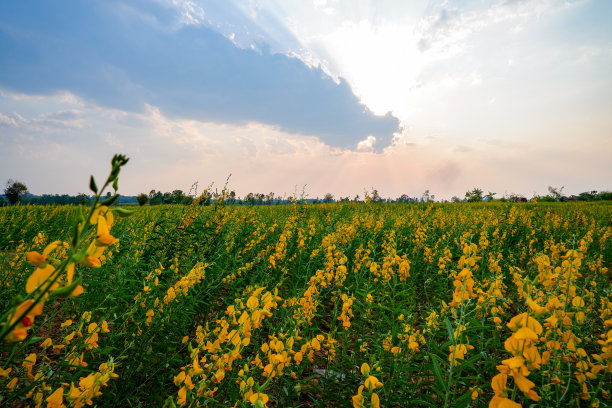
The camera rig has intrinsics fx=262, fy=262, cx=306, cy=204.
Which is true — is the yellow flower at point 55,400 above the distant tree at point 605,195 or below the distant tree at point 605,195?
below

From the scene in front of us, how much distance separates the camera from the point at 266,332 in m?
3.58

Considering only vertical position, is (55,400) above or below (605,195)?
below

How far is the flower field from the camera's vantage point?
1.22m

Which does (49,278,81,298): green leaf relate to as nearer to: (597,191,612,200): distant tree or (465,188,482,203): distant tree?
(465,188,482,203): distant tree

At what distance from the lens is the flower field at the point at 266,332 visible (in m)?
1.22

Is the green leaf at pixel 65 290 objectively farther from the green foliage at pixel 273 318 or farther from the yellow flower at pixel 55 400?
the yellow flower at pixel 55 400

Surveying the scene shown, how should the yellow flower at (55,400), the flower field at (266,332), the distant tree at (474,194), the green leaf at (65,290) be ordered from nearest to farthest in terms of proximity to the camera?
the green leaf at (65,290), the flower field at (266,332), the yellow flower at (55,400), the distant tree at (474,194)

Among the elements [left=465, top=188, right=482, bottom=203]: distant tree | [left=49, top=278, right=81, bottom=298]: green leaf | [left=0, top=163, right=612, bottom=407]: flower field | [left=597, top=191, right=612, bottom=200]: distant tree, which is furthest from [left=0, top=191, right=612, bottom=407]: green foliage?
[left=597, top=191, right=612, bottom=200]: distant tree

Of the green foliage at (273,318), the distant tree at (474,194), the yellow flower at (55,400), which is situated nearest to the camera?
the yellow flower at (55,400)

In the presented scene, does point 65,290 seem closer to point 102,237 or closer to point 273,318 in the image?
point 102,237

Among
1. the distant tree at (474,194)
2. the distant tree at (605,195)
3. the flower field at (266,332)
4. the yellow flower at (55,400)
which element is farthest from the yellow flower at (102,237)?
the distant tree at (605,195)

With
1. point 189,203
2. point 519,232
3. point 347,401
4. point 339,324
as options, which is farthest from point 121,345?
point 519,232

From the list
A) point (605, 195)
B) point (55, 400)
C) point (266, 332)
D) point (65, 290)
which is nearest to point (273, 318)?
point (266, 332)

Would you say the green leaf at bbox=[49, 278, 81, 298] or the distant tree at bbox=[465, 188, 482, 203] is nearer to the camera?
the green leaf at bbox=[49, 278, 81, 298]
